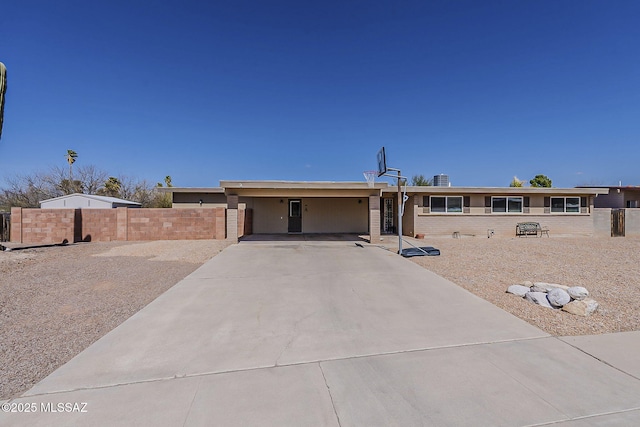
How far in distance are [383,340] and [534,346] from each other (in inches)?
69.8

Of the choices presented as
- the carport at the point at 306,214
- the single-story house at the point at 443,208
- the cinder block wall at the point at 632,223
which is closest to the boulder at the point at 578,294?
the single-story house at the point at 443,208

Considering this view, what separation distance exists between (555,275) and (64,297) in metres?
10.7

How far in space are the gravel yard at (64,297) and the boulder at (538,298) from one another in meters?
6.75

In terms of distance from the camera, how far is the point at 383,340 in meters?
3.66

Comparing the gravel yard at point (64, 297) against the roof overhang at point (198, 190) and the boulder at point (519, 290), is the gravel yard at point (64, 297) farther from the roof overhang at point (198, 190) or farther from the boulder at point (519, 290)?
the boulder at point (519, 290)

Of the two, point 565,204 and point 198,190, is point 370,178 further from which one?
point 565,204

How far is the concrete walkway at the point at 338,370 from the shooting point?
232cm

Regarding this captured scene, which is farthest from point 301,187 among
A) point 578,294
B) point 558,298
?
point 578,294

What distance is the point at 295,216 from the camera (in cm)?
1797

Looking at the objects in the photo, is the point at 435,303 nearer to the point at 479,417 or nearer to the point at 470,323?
the point at 470,323

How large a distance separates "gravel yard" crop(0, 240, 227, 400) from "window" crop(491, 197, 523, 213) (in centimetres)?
1453

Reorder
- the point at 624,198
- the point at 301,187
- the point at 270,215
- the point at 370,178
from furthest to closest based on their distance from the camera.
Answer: the point at 624,198
the point at 270,215
the point at 301,187
the point at 370,178

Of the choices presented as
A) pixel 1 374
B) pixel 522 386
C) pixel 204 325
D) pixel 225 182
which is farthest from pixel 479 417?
pixel 225 182

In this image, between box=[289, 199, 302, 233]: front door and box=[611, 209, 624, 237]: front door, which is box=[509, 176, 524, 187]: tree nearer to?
box=[611, 209, 624, 237]: front door
